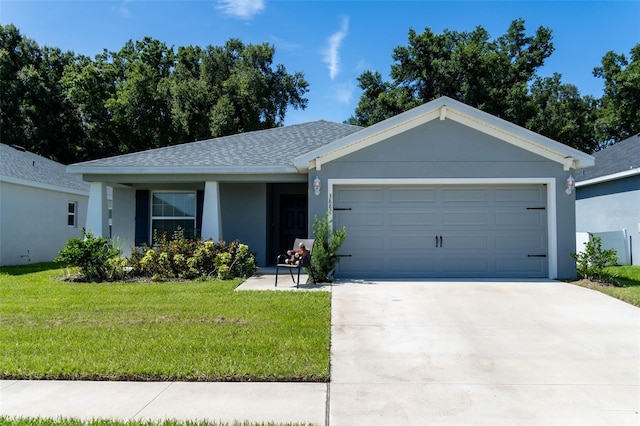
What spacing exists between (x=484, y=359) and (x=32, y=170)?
55.5ft

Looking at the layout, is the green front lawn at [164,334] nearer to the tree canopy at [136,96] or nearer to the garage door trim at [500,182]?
the garage door trim at [500,182]

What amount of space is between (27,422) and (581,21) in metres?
17.4

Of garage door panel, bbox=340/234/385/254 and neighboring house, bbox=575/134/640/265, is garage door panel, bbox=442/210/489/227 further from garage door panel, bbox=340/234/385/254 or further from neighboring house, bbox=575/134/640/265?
neighboring house, bbox=575/134/640/265

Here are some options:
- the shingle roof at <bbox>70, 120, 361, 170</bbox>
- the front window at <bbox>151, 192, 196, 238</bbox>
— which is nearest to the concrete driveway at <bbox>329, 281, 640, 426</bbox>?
the shingle roof at <bbox>70, 120, 361, 170</bbox>

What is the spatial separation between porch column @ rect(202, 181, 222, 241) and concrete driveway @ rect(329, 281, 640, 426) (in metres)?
4.55

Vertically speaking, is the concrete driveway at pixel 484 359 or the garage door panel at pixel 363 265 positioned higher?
the garage door panel at pixel 363 265

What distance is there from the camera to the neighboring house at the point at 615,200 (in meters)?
13.3

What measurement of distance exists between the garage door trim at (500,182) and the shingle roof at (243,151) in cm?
157

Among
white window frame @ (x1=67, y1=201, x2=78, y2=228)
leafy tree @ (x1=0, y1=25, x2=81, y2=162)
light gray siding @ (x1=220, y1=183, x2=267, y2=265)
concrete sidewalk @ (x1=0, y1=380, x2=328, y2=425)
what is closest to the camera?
concrete sidewalk @ (x1=0, y1=380, x2=328, y2=425)

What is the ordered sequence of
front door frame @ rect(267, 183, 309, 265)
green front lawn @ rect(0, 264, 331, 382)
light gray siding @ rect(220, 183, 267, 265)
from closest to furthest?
1. green front lawn @ rect(0, 264, 331, 382)
2. light gray siding @ rect(220, 183, 267, 265)
3. front door frame @ rect(267, 183, 309, 265)

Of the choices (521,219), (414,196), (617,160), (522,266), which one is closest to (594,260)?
(522,266)

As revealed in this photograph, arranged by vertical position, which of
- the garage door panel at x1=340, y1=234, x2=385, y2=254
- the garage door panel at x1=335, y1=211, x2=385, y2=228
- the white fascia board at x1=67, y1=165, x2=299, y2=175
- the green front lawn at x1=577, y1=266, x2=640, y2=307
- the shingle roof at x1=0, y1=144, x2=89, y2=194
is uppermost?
the shingle roof at x1=0, y1=144, x2=89, y2=194

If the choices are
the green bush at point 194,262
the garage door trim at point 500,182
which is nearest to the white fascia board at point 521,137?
the garage door trim at point 500,182

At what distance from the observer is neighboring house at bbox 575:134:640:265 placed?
1329 centimetres
